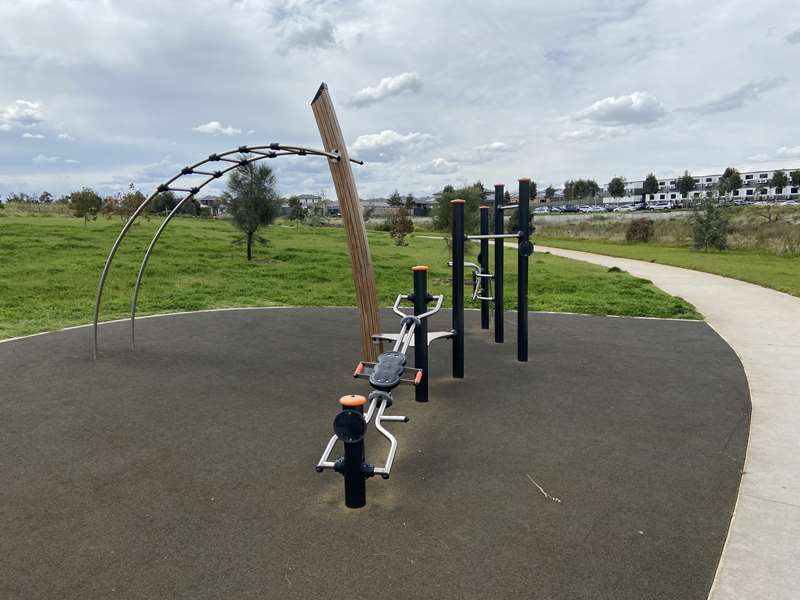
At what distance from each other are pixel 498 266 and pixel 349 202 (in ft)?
8.79

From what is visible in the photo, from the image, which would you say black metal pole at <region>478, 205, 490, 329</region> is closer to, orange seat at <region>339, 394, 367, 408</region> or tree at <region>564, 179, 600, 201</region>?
orange seat at <region>339, 394, 367, 408</region>

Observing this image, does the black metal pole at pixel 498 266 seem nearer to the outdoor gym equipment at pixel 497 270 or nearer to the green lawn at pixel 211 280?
the outdoor gym equipment at pixel 497 270

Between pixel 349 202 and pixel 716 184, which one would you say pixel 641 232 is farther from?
pixel 716 184

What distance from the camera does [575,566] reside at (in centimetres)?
300

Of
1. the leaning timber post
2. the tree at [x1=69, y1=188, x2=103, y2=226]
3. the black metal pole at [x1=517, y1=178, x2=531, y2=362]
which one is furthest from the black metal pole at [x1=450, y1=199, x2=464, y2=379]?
the tree at [x1=69, y1=188, x2=103, y2=226]

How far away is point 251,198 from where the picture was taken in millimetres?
20375

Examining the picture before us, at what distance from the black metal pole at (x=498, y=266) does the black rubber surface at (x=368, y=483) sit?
3.17 ft

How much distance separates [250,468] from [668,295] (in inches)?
438

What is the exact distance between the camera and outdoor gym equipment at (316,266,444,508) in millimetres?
3545

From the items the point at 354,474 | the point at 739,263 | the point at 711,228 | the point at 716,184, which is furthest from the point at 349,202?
the point at 716,184

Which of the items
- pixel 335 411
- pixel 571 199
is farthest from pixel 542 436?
pixel 571 199

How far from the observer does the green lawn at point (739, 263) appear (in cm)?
1467

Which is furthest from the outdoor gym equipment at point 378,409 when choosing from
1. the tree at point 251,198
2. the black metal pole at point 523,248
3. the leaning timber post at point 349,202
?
the tree at point 251,198

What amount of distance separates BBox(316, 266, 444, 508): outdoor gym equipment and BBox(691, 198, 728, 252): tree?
78.2 ft
